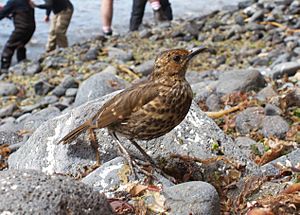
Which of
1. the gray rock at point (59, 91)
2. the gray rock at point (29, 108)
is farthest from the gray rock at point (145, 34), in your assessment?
the gray rock at point (29, 108)

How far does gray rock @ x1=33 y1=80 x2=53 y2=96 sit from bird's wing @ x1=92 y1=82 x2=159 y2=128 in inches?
303

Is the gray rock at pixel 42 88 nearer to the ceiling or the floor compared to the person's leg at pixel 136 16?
nearer to the ceiling

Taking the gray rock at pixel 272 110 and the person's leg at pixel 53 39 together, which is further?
the person's leg at pixel 53 39

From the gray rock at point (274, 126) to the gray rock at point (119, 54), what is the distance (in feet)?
23.1

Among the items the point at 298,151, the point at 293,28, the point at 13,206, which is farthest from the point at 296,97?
the point at 293,28

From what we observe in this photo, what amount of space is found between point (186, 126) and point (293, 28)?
29.6ft

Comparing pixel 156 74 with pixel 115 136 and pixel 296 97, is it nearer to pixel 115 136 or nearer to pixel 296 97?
pixel 115 136

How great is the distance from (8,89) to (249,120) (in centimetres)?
665

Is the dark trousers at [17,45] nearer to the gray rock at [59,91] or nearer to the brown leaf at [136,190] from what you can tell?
the gray rock at [59,91]

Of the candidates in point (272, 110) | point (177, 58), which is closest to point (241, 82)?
point (272, 110)

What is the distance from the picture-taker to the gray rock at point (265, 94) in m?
7.94

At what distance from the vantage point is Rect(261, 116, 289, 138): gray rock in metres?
6.80

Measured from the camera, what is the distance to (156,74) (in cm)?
444

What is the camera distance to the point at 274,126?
6922mm
